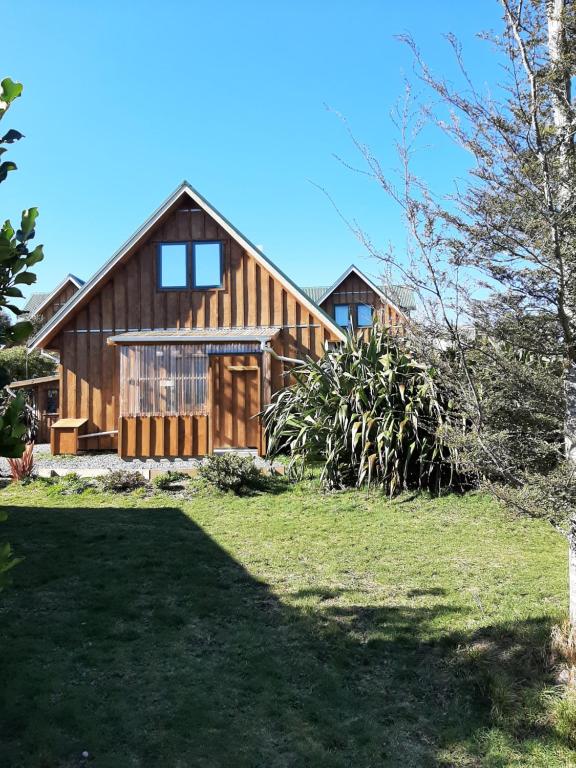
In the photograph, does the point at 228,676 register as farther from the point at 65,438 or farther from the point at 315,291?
the point at 315,291

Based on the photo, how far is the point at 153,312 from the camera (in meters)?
13.3

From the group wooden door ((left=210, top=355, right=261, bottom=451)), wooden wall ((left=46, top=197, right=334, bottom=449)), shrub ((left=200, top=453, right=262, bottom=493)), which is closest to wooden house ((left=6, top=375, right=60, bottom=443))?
wooden wall ((left=46, top=197, right=334, bottom=449))

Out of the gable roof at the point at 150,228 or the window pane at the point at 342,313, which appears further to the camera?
the window pane at the point at 342,313

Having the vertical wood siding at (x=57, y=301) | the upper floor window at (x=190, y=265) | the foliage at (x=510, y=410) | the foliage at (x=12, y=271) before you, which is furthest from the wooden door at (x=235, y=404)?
the vertical wood siding at (x=57, y=301)

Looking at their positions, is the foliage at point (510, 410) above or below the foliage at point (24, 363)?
below

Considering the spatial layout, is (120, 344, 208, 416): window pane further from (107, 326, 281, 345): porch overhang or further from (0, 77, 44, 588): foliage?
(0, 77, 44, 588): foliage

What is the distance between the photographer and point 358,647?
4.01m

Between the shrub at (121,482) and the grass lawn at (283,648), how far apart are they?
8.66 feet

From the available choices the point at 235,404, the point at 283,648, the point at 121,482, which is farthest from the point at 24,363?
the point at 283,648

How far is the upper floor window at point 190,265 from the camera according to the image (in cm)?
1327

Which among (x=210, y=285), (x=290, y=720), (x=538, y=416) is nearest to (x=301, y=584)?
(x=290, y=720)

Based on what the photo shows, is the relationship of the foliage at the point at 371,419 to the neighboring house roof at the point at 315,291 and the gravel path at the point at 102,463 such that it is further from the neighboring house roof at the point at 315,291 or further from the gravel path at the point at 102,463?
the neighboring house roof at the point at 315,291

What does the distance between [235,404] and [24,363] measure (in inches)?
515

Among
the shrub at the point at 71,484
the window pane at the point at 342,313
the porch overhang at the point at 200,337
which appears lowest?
the shrub at the point at 71,484
